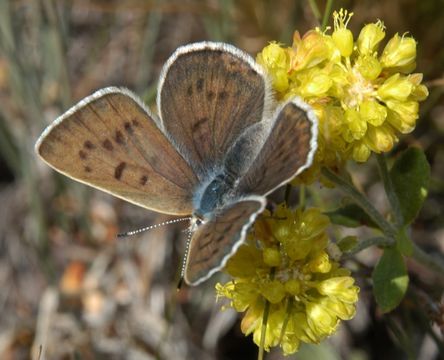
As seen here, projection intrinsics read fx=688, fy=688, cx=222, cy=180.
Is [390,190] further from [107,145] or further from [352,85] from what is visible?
[107,145]

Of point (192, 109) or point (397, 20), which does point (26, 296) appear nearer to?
point (192, 109)

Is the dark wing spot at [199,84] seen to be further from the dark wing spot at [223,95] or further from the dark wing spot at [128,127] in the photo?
the dark wing spot at [128,127]

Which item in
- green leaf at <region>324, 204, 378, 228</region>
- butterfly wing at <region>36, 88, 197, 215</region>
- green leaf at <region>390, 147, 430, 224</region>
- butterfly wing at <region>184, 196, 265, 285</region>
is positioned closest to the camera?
butterfly wing at <region>184, 196, 265, 285</region>

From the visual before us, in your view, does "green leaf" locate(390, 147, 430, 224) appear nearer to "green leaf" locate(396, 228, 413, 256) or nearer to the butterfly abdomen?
"green leaf" locate(396, 228, 413, 256)

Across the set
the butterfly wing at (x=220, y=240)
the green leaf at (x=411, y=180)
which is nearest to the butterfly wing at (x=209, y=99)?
the butterfly wing at (x=220, y=240)

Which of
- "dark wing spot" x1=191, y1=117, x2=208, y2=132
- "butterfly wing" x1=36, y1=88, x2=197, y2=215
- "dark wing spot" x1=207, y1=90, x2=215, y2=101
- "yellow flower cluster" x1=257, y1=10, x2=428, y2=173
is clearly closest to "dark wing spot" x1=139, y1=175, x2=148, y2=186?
"butterfly wing" x1=36, y1=88, x2=197, y2=215

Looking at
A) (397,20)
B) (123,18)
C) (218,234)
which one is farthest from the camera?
Answer: (123,18)

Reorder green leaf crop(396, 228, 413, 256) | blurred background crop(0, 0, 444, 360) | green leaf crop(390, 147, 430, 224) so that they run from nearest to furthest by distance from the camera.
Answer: green leaf crop(396, 228, 413, 256) < green leaf crop(390, 147, 430, 224) < blurred background crop(0, 0, 444, 360)

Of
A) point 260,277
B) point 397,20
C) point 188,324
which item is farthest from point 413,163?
point 188,324
